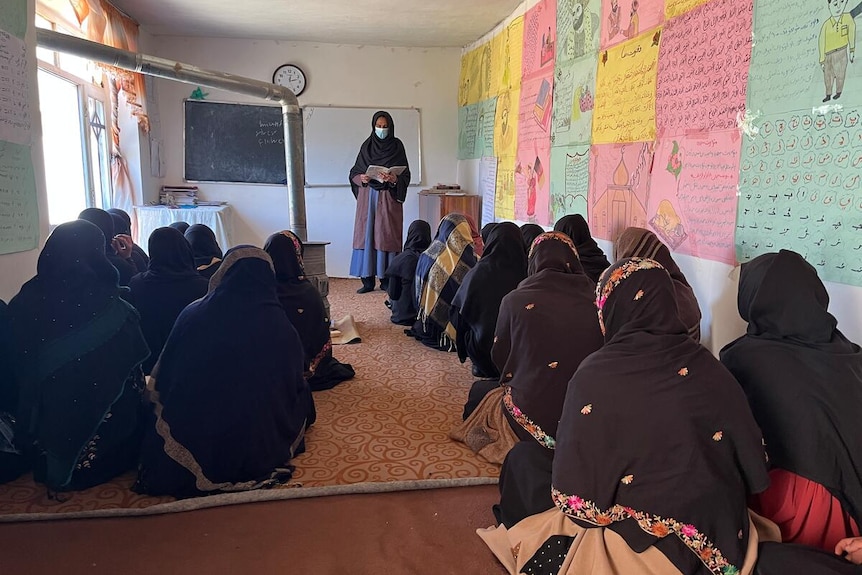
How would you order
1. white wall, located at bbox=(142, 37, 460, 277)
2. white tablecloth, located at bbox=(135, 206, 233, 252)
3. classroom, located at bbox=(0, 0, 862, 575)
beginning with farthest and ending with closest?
1. white wall, located at bbox=(142, 37, 460, 277)
2. white tablecloth, located at bbox=(135, 206, 233, 252)
3. classroom, located at bbox=(0, 0, 862, 575)

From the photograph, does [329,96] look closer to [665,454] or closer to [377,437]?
[377,437]

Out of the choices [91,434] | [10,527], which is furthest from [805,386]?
[10,527]

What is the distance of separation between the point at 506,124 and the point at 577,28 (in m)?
1.42

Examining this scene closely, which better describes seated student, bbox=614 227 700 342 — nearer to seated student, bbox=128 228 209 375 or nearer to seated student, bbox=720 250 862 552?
seated student, bbox=720 250 862 552

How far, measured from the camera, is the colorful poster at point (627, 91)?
10.9ft

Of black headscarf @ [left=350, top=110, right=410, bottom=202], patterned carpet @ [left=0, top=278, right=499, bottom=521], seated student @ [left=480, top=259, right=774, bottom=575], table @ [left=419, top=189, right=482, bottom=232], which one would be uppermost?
black headscarf @ [left=350, top=110, right=410, bottom=202]

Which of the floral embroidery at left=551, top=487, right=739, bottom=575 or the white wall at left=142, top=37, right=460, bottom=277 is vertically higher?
the white wall at left=142, top=37, right=460, bottom=277

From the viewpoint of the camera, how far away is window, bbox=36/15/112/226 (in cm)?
420

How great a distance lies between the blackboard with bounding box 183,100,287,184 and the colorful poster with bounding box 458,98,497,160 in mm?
1979

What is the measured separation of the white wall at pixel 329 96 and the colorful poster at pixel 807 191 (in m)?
4.69

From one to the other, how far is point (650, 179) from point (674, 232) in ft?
1.20

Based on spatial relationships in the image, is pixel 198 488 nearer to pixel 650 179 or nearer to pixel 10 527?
pixel 10 527

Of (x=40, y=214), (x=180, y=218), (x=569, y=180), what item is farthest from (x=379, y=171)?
(x=40, y=214)

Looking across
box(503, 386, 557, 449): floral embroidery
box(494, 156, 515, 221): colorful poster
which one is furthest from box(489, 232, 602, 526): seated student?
box(494, 156, 515, 221): colorful poster
